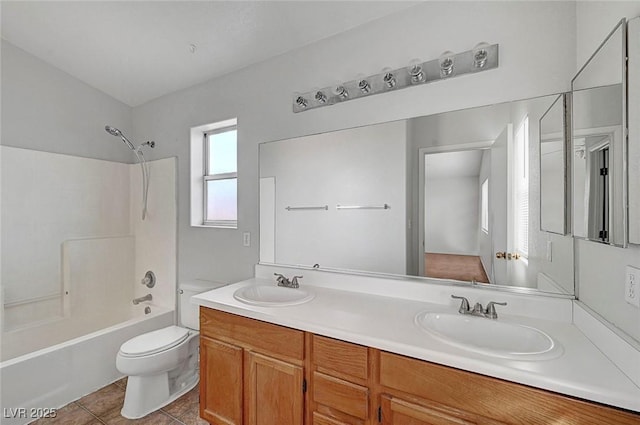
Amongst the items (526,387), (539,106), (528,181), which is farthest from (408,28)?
(526,387)

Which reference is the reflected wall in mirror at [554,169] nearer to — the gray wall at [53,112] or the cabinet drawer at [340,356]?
the cabinet drawer at [340,356]

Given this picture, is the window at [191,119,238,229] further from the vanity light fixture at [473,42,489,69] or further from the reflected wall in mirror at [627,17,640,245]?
the reflected wall in mirror at [627,17,640,245]

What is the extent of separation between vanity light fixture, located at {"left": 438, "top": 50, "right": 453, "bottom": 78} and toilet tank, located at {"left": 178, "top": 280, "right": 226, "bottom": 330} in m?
2.20

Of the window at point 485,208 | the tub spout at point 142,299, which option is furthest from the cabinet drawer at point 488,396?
the tub spout at point 142,299

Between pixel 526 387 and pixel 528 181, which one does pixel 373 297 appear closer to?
pixel 526 387

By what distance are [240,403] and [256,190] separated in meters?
1.39

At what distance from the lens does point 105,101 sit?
9.64 feet

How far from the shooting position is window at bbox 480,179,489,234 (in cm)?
154

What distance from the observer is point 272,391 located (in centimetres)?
145

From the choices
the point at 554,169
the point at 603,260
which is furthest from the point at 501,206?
the point at 603,260

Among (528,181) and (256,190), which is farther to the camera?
(256,190)

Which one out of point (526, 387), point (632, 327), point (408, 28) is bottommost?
point (526, 387)

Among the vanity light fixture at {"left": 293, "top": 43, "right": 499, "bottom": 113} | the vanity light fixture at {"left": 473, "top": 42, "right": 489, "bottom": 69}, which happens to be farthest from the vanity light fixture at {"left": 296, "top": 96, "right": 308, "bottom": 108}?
the vanity light fixture at {"left": 473, "top": 42, "right": 489, "bottom": 69}

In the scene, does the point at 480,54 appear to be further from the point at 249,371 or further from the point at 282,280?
the point at 249,371
